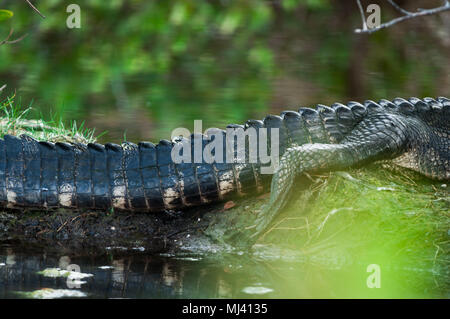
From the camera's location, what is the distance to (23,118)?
16.5 feet

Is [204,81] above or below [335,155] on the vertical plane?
above

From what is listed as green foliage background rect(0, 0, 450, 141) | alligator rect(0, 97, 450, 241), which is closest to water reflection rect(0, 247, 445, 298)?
alligator rect(0, 97, 450, 241)

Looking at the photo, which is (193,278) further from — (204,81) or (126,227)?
(204,81)

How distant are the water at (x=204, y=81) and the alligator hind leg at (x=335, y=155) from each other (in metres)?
0.36

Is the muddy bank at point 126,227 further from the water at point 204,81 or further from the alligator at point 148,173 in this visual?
the water at point 204,81

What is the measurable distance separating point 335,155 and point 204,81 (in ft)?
15.7

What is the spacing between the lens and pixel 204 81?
8.41 metres

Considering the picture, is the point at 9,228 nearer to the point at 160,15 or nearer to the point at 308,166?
the point at 308,166

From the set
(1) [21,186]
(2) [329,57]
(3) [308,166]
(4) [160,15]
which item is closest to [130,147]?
(1) [21,186]

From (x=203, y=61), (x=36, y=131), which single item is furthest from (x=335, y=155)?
(x=203, y=61)

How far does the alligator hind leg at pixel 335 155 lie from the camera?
3.63 m

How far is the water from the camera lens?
2992mm

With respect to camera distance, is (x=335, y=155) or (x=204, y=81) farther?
(x=204, y=81)

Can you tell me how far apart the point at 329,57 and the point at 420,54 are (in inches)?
54.9
